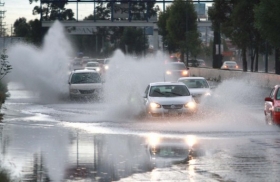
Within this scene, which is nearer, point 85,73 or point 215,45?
point 85,73

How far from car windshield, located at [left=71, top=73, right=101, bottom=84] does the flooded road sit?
8956mm

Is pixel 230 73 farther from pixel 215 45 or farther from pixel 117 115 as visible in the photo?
pixel 117 115

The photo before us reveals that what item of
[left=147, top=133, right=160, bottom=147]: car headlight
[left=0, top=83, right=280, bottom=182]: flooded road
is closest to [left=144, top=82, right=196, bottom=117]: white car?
[left=0, top=83, right=280, bottom=182]: flooded road

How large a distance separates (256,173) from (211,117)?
572 inches

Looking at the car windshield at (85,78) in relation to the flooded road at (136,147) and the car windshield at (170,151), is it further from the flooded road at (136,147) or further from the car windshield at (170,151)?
the car windshield at (170,151)

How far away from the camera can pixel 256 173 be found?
1507 cm

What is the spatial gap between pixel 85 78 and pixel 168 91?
1388 centimetres

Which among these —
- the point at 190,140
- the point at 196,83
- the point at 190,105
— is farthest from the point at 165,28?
the point at 190,140

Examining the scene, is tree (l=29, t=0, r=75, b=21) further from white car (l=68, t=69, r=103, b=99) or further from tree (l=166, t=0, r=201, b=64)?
white car (l=68, t=69, r=103, b=99)

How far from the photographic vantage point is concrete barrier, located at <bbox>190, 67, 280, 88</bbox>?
53781 millimetres

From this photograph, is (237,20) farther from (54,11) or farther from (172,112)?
(54,11)

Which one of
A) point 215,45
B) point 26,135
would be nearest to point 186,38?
point 215,45

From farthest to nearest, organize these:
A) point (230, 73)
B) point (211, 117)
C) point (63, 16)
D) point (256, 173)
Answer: point (63, 16) → point (230, 73) → point (211, 117) → point (256, 173)

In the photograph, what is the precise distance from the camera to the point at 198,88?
3678 centimetres
